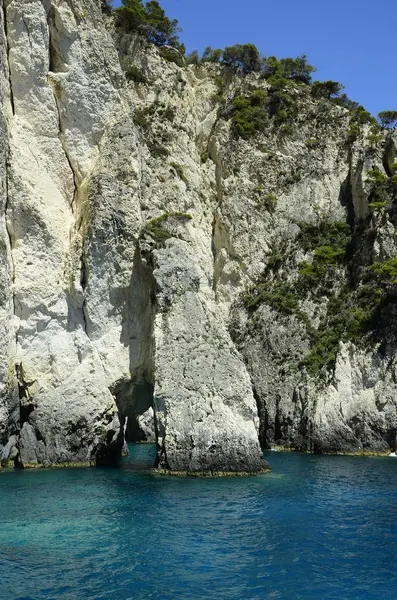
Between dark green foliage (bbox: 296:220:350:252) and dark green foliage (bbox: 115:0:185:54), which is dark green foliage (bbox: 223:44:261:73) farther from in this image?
dark green foliage (bbox: 296:220:350:252)

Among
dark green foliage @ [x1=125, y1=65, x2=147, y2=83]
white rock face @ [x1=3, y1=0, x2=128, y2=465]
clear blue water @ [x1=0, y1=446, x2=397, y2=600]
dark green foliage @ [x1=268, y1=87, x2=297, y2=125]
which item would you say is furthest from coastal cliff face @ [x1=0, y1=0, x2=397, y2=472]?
clear blue water @ [x1=0, y1=446, x2=397, y2=600]

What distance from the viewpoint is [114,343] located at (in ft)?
111

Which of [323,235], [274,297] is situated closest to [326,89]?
[323,235]

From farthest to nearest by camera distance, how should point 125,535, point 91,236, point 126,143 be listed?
point 126,143
point 91,236
point 125,535

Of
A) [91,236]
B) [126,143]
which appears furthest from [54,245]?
[126,143]

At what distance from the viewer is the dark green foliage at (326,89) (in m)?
56.7

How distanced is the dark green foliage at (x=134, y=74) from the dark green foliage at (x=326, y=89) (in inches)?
712

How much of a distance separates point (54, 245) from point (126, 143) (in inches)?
311

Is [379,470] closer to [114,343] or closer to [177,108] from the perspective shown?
[114,343]

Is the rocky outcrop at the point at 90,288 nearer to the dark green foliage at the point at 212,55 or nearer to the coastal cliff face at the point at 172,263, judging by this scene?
the coastal cliff face at the point at 172,263

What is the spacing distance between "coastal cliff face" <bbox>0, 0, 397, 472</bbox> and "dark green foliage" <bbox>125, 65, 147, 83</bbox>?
19.1 inches

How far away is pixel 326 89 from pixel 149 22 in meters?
17.9

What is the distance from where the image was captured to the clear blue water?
13.6 m

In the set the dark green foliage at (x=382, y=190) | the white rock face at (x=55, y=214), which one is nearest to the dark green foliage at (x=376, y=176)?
the dark green foliage at (x=382, y=190)
